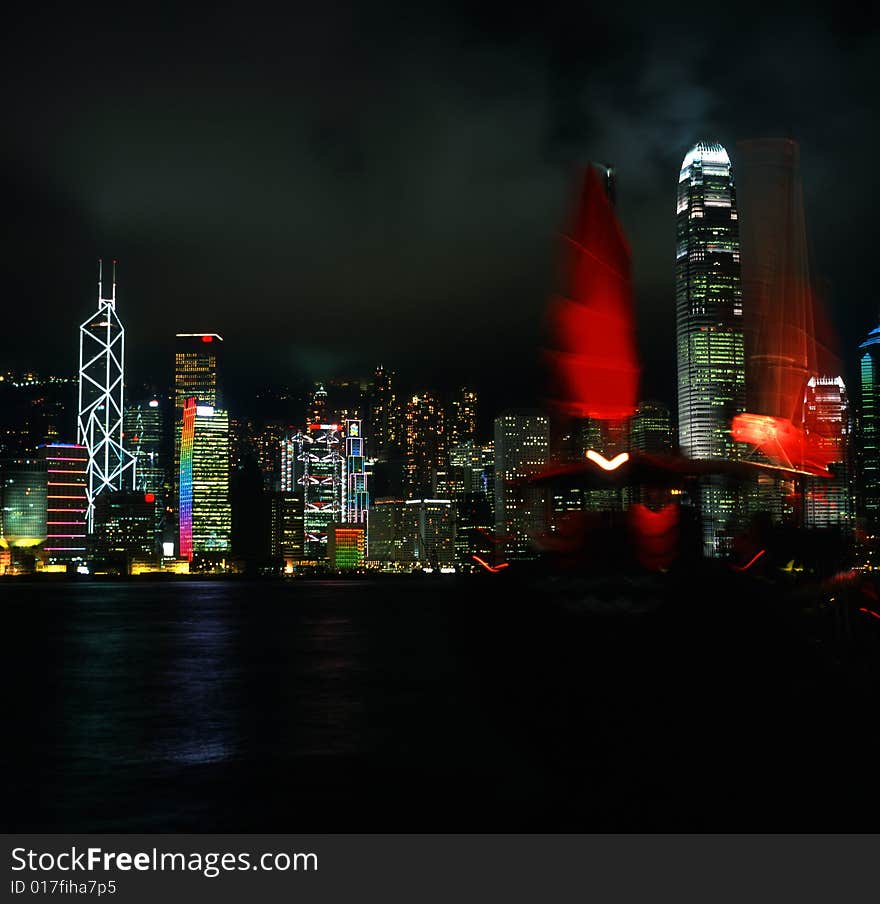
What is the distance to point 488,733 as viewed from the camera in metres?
17.0

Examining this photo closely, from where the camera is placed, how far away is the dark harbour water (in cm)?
1162

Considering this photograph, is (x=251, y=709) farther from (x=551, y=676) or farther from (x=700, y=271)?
(x=700, y=271)

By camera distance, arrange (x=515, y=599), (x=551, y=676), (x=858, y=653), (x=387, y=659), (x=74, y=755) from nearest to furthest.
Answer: (x=74, y=755)
(x=858, y=653)
(x=551, y=676)
(x=387, y=659)
(x=515, y=599)

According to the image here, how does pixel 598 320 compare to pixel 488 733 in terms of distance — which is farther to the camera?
pixel 598 320

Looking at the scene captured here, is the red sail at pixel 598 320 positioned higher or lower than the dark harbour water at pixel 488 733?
higher

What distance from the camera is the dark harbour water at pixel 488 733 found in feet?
38.1

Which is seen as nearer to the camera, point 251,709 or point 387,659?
point 251,709

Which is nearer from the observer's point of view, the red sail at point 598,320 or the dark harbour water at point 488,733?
the dark harbour water at point 488,733

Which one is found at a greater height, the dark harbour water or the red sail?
the red sail

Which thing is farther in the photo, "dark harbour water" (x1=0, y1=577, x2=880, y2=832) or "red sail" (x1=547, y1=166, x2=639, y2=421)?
"red sail" (x1=547, y1=166, x2=639, y2=421)

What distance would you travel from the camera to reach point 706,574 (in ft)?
104
